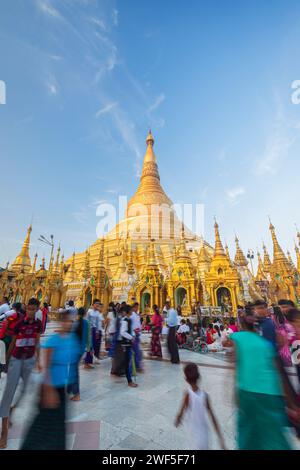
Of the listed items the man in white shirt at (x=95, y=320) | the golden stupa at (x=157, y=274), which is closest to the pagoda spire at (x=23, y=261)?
the golden stupa at (x=157, y=274)

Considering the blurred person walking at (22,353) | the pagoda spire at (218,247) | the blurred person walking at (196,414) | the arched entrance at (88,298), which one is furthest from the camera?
the arched entrance at (88,298)

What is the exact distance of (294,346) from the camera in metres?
3.49

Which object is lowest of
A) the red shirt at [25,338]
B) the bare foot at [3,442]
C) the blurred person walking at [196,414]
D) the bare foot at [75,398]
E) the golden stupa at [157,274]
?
the bare foot at [75,398]

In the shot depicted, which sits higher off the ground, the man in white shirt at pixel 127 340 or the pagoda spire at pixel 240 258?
the pagoda spire at pixel 240 258

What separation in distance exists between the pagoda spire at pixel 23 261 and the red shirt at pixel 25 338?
120 feet

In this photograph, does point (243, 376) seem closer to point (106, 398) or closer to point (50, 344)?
point (50, 344)

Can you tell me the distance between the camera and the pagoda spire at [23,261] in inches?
1420

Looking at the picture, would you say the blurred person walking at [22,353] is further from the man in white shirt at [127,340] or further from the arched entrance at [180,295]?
the arched entrance at [180,295]

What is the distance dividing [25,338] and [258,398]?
3.14 meters

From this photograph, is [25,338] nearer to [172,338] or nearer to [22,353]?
[22,353]

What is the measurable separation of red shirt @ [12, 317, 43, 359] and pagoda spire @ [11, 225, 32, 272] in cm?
3659

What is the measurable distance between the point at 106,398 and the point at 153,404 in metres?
0.94

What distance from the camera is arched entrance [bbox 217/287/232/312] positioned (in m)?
22.3

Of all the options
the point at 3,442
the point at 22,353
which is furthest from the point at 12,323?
the point at 3,442
